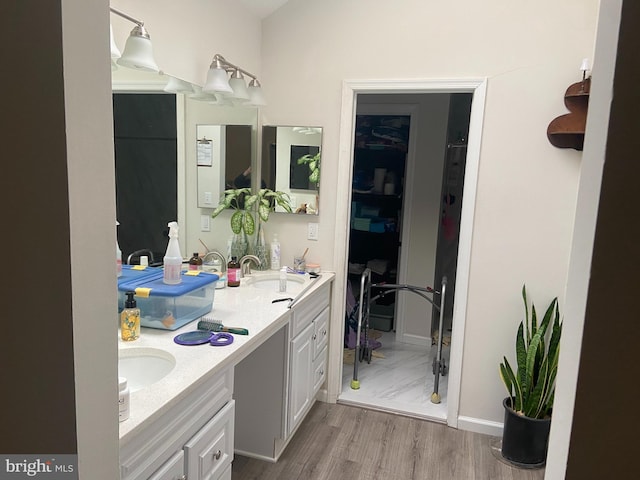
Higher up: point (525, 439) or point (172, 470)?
point (172, 470)

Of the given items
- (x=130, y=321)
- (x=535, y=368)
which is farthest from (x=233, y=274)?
(x=535, y=368)

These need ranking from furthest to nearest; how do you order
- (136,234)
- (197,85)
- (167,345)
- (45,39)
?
(197,85) < (136,234) < (167,345) < (45,39)

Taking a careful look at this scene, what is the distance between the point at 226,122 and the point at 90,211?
2.05 m

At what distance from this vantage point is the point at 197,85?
7.86 feet

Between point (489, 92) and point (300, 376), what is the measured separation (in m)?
1.88

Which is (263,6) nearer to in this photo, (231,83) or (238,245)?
(231,83)

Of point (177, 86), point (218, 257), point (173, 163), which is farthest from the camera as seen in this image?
point (218, 257)

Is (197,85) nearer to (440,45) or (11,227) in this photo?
(440,45)

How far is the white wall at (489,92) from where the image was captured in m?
2.47

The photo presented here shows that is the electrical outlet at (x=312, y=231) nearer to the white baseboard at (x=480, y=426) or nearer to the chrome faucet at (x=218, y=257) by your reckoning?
the chrome faucet at (x=218, y=257)

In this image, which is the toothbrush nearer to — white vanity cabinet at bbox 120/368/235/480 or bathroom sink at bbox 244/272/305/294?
white vanity cabinet at bbox 120/368/235/480

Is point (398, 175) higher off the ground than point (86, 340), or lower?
higher

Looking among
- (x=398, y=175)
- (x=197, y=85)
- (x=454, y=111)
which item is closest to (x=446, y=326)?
(x=398, y=175)

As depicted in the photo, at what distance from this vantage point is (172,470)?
1.36 meters
